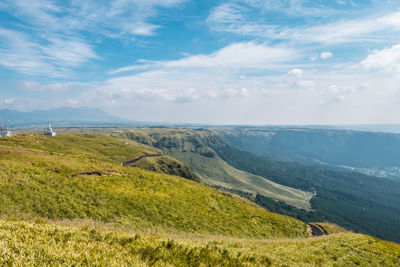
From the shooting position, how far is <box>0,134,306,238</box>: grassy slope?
2975 cm

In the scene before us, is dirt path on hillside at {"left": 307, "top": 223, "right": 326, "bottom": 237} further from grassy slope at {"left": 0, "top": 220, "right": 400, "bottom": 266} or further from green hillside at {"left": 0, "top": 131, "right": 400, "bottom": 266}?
grassy slope at {"left": 0, "top": 220, "right": 400, "bottom": 266}

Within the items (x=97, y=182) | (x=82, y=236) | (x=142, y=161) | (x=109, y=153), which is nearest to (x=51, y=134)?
(x=109, y=153)

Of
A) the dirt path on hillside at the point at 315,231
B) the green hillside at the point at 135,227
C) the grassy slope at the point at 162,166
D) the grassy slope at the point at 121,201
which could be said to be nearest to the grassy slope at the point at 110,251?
the green hillside at the point at 135,227

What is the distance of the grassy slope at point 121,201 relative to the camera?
1171 inches

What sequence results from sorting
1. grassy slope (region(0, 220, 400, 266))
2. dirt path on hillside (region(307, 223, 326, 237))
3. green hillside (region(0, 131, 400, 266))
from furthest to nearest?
dirt path on hillside (region(307, 223, 326, 237)), green hillside (region(0, 131, 400, 266)), grassy slope (region(0, 220, 400, 266))

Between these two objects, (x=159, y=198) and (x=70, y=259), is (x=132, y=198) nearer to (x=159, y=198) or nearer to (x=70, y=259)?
(x=159, y=198)

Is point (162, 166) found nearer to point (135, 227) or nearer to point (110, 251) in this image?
point (135, 227)

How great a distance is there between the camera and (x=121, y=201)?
3866 centimetres

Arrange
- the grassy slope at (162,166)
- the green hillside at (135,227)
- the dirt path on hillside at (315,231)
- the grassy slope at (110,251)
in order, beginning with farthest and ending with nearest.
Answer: the grassy slope at (162,166) < the dirt path on hillside at (315,231) < the green hillside at (135,227) < the grassy slope at (110,251)

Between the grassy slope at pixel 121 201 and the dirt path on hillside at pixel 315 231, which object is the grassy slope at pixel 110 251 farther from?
the dirt path on hillside at pixel 315 231

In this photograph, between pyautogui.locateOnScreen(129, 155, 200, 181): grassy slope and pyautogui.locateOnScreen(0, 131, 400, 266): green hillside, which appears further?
pyautogui.locateOnScreen(129, 155, 200, 181): grassy slope

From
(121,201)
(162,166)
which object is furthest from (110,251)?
(162,166)

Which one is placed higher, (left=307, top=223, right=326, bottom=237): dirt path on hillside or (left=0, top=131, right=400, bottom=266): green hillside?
(left=0, top=131, right=400, bottom=266): green hillside

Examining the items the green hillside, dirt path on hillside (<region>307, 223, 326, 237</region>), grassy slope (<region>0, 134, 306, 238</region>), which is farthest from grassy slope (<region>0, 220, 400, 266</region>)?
dirt path on hillside (<region>307, 223, 326, 237</region>)
